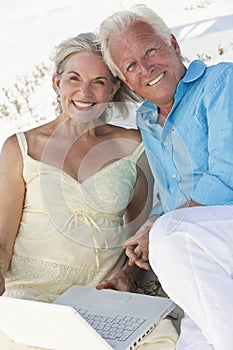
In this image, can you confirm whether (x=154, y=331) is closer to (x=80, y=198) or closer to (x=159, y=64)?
(x=80, y=198)

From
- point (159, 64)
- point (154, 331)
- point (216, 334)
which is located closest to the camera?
point (216, 334)

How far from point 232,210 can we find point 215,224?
Answer: 0.08 meters

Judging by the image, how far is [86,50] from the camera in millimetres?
2439

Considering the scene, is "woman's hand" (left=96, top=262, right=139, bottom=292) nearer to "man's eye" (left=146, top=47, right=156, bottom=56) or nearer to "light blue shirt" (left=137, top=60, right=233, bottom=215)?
"light blue shirt" (left=137, top=60, right=233, bottom=215)

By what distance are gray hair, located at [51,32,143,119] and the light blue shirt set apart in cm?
20

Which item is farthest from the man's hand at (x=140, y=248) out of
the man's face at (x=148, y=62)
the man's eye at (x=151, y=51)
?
the man's eye at (x=151, y=51)

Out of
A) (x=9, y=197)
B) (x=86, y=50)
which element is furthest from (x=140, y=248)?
(x=86, y=50)

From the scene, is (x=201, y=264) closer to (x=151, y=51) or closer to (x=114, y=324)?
(x=114, y=324)

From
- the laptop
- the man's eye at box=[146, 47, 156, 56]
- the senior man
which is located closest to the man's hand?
the senior man

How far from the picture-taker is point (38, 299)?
7.64 feet

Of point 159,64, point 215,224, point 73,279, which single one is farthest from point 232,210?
point 73,279

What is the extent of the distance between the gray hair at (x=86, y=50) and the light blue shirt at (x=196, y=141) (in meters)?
0.20

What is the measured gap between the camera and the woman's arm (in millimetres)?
2396

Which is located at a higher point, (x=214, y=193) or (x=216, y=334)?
(x=214, y=193)
